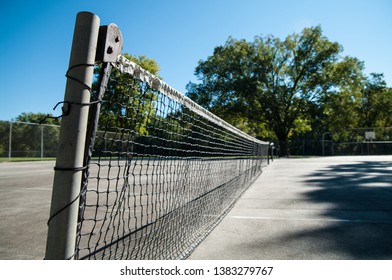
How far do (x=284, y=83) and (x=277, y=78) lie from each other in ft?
3.69

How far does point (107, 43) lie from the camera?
137 cm

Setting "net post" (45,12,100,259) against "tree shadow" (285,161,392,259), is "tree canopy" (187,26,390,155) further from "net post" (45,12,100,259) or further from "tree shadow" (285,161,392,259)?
"net post" (45,12,100,259)

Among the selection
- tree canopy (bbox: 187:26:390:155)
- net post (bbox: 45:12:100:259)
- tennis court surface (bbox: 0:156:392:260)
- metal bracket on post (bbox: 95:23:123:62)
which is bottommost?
tennis court surface (bbox: 0:156:392:260)

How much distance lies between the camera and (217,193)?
18.5 ft

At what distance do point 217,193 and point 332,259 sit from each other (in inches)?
132

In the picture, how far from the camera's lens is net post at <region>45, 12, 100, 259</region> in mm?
1160

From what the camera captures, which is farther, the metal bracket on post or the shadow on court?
the shadow on court

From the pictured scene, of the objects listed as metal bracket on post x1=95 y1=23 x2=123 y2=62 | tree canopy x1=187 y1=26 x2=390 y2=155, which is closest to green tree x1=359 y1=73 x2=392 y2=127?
tree canopy x1=187 y1=26 x2=390 y2=155

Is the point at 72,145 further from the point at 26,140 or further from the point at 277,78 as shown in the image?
the point at 277,78

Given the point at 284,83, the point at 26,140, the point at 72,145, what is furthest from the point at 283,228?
the point at 284,83

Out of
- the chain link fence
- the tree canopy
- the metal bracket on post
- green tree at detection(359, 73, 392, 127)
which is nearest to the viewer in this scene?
the metal bracket on post

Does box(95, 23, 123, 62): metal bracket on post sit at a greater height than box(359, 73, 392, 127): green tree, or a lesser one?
lesser
